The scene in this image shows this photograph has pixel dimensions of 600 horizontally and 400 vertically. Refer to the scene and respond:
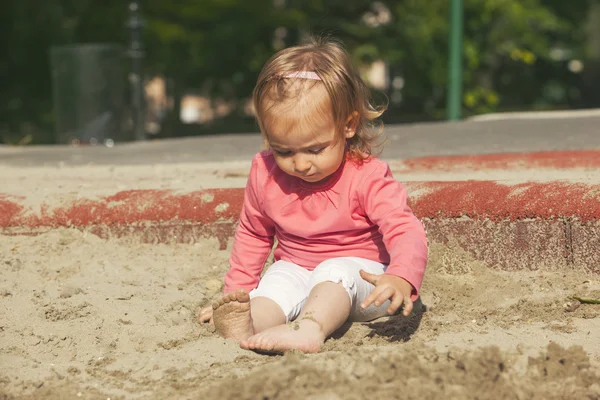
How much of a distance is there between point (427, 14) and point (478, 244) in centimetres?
1018

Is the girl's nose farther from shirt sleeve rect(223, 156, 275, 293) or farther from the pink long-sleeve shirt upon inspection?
shirt sleeve rect(223, 156, 275, 293)

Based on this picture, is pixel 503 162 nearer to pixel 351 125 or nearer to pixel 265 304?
pixel 351 125

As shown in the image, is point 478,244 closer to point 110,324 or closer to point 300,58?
point 300,58

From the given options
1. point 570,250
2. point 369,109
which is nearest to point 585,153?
point 570,250

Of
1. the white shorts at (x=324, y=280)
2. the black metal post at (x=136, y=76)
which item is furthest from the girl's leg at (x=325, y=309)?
the black metal post at (x=136, y=76)

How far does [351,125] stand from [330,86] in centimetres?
20

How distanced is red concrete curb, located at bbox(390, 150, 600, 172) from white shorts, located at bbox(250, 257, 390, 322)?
1692 millimetres

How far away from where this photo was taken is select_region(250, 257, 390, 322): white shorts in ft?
9.46

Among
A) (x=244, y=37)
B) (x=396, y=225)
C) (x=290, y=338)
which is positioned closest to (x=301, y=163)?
(x=396, y=225)

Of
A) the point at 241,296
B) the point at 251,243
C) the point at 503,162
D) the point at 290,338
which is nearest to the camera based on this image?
the point at 290,338

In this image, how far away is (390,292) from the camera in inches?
103

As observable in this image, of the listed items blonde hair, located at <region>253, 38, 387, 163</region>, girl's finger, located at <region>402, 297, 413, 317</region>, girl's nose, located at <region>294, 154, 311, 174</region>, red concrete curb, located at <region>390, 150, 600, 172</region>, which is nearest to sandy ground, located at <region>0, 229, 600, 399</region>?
girl's finger, located at <region>402, 297, 413, 317</region>

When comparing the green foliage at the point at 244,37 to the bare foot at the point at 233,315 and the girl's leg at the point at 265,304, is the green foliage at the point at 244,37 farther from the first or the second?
the bare foot at the point at 233,315

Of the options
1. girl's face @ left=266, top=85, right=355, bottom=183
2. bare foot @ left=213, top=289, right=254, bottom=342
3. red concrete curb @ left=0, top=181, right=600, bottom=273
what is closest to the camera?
bare foot @ left=213, top=289, right=254, bottom=342
